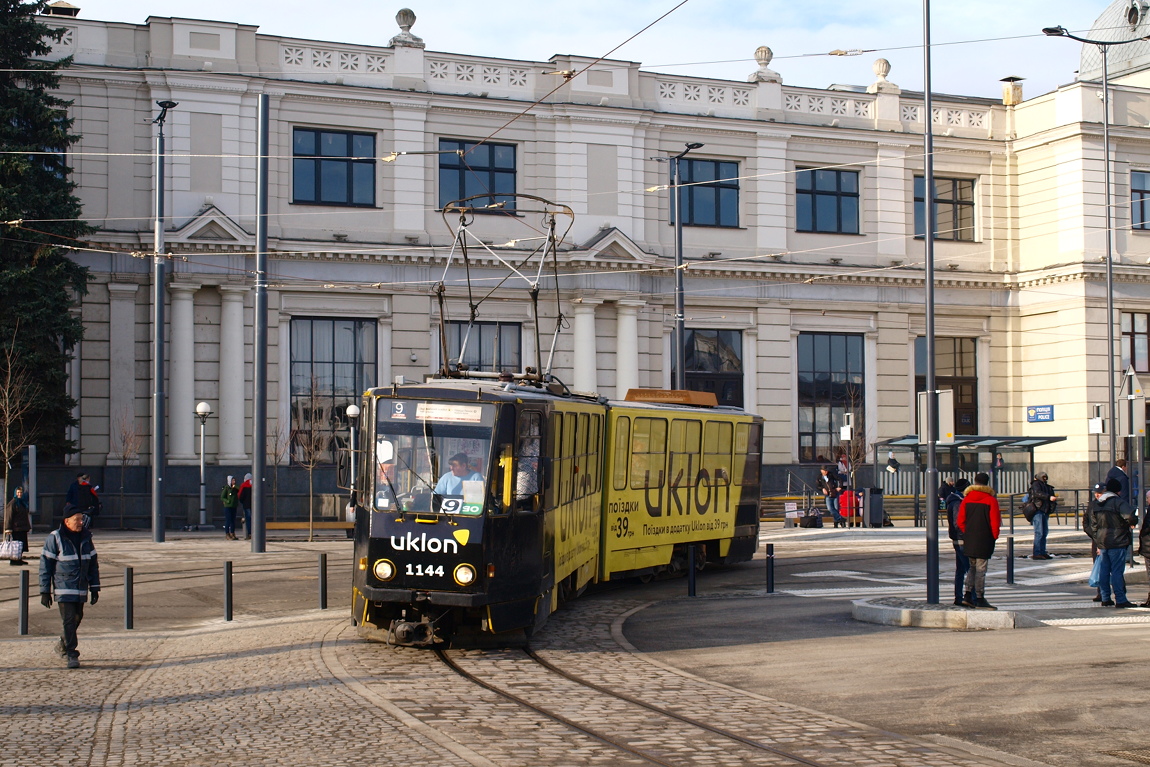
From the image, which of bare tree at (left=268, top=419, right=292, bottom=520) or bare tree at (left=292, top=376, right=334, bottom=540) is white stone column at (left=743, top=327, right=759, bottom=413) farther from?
bare tree at (left=268, top=419, right=292, bottom=520)

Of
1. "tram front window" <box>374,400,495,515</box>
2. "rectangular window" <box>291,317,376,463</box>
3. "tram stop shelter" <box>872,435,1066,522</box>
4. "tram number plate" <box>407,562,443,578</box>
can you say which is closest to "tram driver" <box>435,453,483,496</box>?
"tram front window" <box>374,400,495,515</box>

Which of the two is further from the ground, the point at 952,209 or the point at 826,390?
the point at 952,209

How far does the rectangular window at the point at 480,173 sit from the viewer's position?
4228 centimetres

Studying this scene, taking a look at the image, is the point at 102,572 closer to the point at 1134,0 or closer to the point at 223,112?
the point at 223,112

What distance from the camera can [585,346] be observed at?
42.7 meters

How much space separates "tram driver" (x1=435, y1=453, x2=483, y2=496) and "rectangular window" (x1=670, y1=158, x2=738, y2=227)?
31464 mm

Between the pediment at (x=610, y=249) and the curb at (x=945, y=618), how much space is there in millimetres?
26284

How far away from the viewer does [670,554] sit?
2234cm

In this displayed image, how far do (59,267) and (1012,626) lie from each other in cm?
2699

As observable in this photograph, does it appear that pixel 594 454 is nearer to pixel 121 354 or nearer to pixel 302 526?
pixel 302 526

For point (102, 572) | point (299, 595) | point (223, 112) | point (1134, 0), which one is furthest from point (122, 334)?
point (1134, 0)

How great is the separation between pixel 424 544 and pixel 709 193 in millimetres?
32933

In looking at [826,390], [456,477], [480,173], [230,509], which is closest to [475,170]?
[480,173]

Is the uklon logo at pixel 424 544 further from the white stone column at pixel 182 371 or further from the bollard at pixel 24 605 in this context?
the white stone column at pixel 182 371
